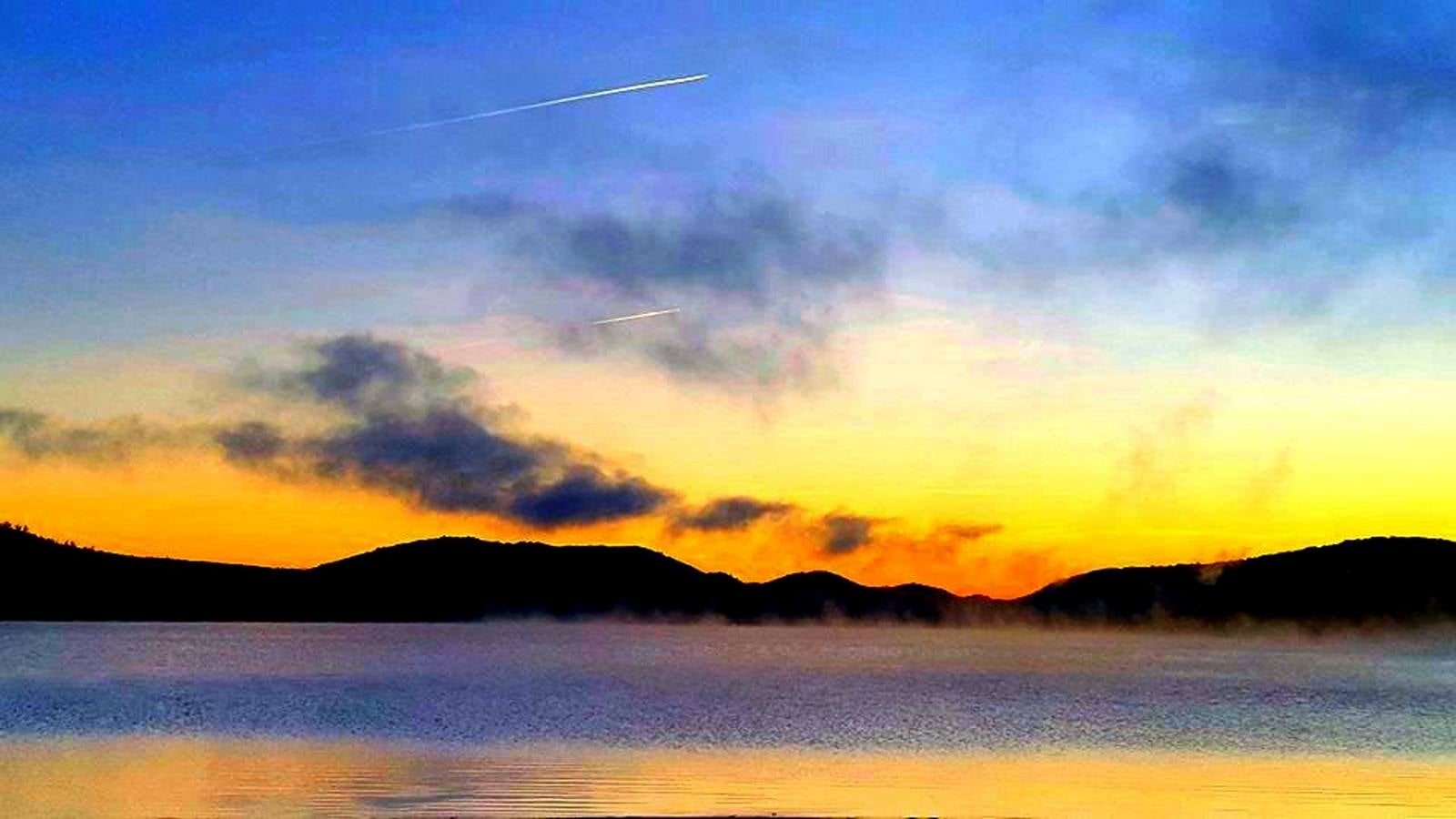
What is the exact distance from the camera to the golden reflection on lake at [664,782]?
118ft

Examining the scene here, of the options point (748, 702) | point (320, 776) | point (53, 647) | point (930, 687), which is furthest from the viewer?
point (53, 647)

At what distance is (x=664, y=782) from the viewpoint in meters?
41.5

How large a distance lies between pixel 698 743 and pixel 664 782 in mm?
12432

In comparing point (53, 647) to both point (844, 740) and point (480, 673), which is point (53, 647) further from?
point (844, 740)

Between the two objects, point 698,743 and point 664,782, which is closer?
point 664,782

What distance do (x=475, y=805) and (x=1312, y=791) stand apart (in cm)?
2236

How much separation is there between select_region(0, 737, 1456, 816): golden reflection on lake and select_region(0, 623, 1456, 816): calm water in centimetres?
15

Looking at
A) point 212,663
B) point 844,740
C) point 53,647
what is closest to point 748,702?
point 844,740

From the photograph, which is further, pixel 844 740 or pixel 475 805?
pixel 844 740

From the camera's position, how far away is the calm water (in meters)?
38.2

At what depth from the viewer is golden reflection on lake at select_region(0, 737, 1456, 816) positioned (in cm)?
3606

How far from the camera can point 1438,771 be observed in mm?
48281

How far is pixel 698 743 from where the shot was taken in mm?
53781

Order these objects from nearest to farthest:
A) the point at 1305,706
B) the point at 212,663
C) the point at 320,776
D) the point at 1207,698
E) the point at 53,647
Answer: the point at 320,776
the point at 1305,706
the point at 1207,698
the point at 212,663
the point at 53,647
